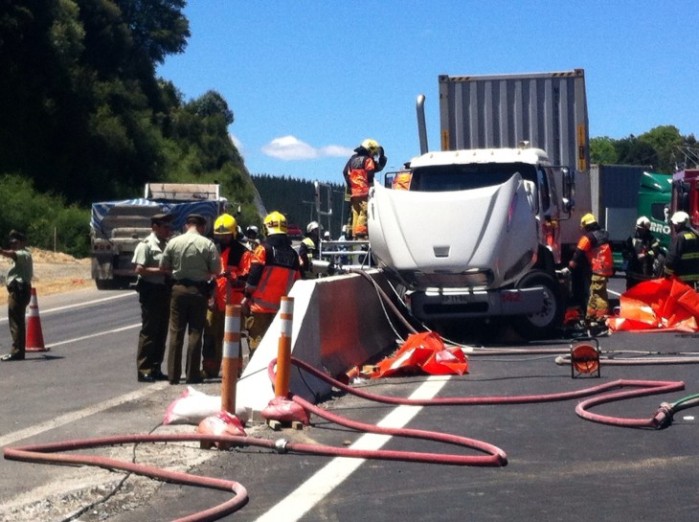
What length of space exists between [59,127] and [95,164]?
2987 millimetres

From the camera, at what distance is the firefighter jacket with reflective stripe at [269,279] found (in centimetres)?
1300

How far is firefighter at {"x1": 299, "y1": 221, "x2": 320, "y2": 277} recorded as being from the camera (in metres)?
16.0

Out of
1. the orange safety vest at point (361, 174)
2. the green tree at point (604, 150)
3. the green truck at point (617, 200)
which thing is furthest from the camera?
the green tree at point (604, 150)

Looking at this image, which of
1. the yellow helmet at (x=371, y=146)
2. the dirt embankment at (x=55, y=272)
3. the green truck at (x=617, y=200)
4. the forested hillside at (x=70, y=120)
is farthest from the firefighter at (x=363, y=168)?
the forested hillside at (x=70, y=120)

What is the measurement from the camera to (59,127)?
61625mm

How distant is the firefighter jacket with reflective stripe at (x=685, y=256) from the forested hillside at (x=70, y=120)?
36646 millimetres

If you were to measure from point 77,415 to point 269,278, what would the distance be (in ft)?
8.91

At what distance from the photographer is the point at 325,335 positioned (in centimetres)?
1284

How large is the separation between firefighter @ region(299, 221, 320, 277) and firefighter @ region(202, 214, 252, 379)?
3.28 ft

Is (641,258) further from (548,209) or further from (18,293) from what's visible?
(18,293)

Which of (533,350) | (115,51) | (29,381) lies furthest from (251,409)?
(115,51)

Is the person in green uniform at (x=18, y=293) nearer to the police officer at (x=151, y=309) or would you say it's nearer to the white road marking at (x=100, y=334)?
the white road marking at (x=100, y=334)

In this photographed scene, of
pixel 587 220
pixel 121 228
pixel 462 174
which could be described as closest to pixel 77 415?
pixel 462 174

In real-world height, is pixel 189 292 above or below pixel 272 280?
below
